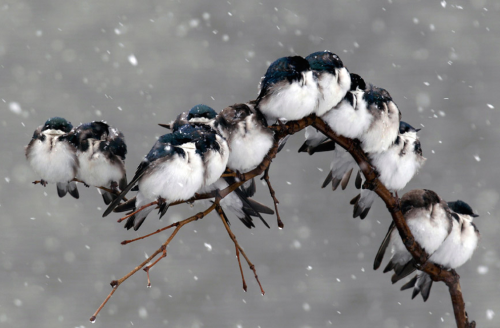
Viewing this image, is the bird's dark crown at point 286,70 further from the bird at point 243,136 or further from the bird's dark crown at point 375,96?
the bird's dark crown at point 375,96

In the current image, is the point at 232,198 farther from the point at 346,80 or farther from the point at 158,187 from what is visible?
the point at 346,80

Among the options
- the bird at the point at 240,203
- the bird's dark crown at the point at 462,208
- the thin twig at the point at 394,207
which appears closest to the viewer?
the bird at the point at 240,203

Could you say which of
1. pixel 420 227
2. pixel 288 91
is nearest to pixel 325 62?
pixel 288 91

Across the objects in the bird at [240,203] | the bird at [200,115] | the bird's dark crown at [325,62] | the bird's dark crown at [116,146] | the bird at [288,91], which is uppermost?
the bird's dark crown at [325,62]

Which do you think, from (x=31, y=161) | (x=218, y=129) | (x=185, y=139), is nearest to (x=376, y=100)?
(x=218, y=129)

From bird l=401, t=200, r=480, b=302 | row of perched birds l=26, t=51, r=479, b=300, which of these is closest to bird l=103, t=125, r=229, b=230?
row of perched birds l=26, t=51, r=479, b=300

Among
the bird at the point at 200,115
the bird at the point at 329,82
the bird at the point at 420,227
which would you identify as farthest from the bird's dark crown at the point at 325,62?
the bird at the point at 420,227
